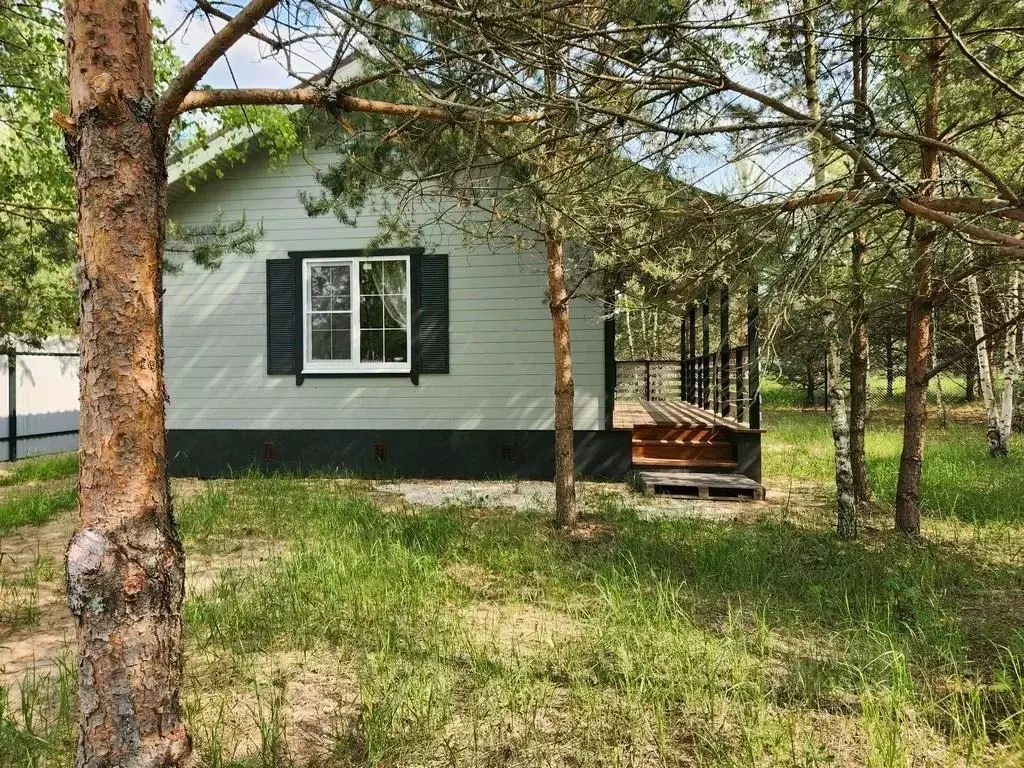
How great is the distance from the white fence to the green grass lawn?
8.40 metres

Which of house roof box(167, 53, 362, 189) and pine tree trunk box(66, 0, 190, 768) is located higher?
house roof box(167, 53, 362, 189)

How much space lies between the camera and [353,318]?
855 centimetres

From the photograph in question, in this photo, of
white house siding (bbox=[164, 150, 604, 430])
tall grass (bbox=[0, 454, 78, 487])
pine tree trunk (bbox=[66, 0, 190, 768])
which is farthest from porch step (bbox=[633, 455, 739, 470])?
tall grass (bbox=[0, 454, 78, 487])

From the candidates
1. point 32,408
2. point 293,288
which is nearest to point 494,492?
point 293,288

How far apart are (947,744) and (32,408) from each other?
1430 cm

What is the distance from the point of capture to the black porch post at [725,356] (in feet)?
23.3

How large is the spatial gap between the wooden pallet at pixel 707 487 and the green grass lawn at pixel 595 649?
150 cm

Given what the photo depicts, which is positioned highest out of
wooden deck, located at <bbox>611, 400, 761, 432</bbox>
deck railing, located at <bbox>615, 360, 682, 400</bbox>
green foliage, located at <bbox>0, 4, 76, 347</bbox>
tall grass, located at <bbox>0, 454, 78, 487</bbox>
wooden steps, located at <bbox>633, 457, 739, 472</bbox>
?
green foliage, located at <bbox>0, 4, 76, 347</bbox>

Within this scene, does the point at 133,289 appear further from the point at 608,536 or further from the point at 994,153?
the point at 994,153

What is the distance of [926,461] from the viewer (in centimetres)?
870

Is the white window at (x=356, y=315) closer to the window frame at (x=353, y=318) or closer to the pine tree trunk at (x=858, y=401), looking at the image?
the window frame at (x=353, y=318)

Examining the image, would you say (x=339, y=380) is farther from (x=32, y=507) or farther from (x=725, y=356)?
(x=725, y=356)

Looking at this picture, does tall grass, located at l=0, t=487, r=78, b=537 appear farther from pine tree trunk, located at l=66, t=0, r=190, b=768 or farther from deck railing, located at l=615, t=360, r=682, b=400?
deck railing, located at l=615, t=360, r=682, b=400

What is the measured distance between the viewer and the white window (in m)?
8.54
